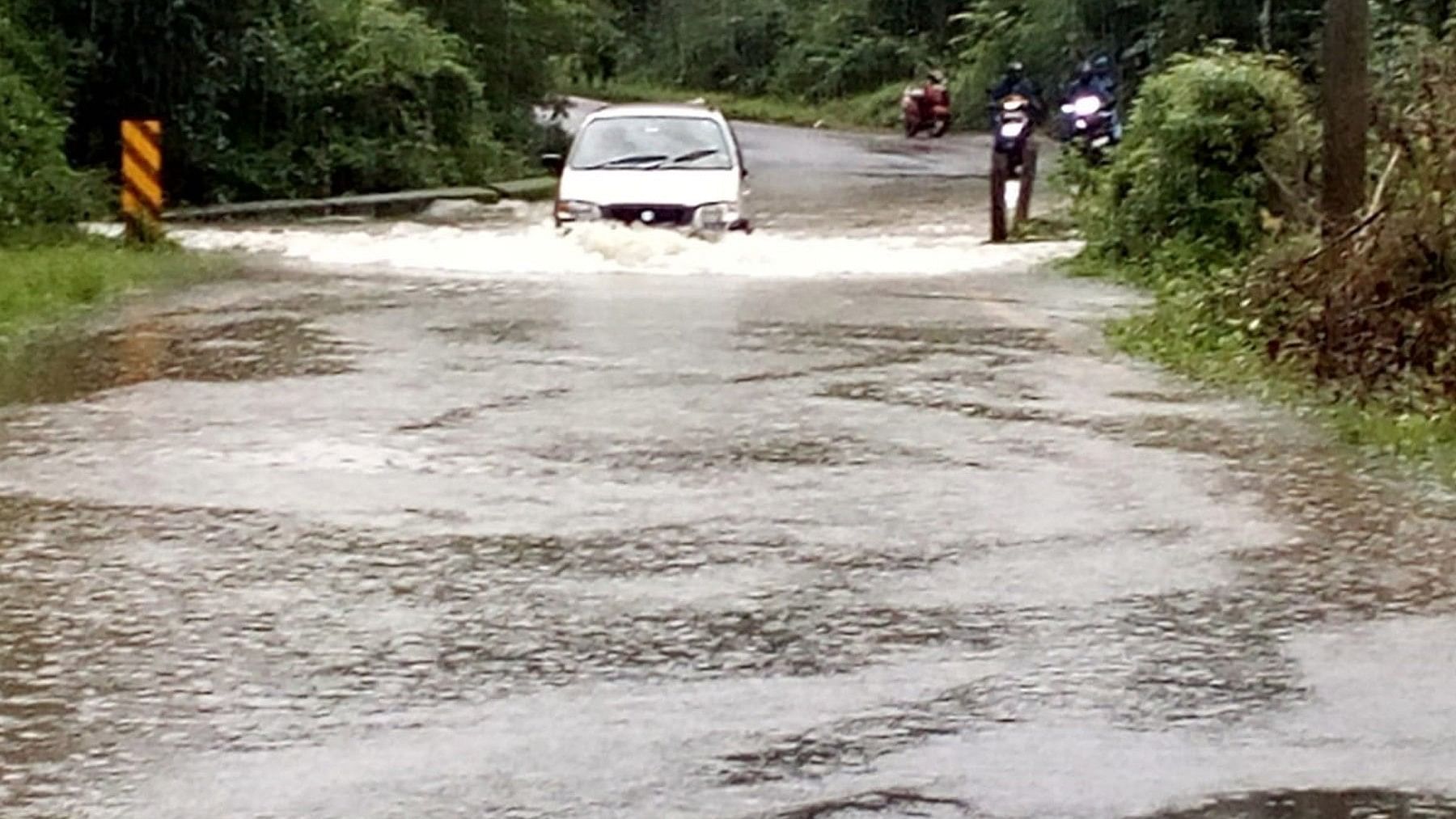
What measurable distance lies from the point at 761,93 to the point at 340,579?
62.8m

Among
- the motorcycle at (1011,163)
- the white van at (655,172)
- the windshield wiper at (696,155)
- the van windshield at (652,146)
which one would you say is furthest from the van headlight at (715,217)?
the motorcycle at (1011,163)

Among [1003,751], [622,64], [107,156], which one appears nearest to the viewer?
[1003,751]

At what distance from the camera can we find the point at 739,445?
37.4 ft

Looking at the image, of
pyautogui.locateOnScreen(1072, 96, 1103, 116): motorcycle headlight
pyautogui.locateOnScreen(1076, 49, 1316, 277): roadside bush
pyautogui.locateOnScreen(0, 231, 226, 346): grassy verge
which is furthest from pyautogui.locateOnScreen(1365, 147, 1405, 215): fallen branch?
pyautogui.locateOnScreen(1072, 96, 1103, 116): motorcycle headlight

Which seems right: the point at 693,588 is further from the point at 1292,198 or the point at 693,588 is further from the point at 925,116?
the point at 925,116

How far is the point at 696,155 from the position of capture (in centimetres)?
2228

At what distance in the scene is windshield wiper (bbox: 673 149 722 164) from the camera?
22125 millimetres

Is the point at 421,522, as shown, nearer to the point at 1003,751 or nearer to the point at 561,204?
the point at 1003,751

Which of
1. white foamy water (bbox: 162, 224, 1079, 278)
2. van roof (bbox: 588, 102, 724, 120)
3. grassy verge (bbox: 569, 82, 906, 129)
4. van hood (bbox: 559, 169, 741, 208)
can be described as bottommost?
grassy verge (bbox: 569, 82, 906, 129)

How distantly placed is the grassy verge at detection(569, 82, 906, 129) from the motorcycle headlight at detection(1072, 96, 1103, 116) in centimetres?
2938

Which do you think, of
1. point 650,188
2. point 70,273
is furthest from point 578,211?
point 70,273

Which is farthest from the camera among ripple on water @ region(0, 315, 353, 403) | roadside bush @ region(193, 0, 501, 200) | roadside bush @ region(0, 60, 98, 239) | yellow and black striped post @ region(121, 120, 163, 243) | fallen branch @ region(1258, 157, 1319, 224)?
roadside bush @ region(193, 0, 501, 200)

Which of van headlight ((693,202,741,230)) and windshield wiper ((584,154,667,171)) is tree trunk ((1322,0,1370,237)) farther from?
windshield wiper ((584,154,667,171))

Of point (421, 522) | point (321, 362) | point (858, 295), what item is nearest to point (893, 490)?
point (421, 522)
